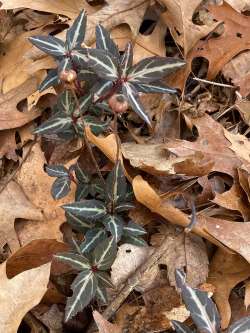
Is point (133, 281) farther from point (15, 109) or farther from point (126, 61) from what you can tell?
point (15, 109)

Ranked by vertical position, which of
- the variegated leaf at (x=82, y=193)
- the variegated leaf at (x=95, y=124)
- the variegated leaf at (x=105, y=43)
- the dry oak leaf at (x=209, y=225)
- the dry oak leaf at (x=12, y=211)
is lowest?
the dry oak leaf at (x=12, y=211)

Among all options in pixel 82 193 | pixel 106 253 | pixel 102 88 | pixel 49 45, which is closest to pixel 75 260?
pixel 106 253

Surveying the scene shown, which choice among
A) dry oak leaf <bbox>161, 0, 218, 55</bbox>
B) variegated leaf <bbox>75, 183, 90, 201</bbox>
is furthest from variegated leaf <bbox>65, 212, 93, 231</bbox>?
dry oak leaf <bbox>161, 0, 218, 55</bbox>

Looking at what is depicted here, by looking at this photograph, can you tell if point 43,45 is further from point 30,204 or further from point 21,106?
point 30,204

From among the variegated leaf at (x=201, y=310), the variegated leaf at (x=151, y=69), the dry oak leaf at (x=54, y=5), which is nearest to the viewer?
the variegated leaf at (x=201, y=310)

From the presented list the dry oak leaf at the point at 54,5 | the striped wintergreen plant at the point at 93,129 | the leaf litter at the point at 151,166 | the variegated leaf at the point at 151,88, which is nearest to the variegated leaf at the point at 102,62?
the striped wintergreen plant at the point at 93,129

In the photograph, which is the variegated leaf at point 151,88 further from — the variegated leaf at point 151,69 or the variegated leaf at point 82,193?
the variegated leaf at point 82,193
